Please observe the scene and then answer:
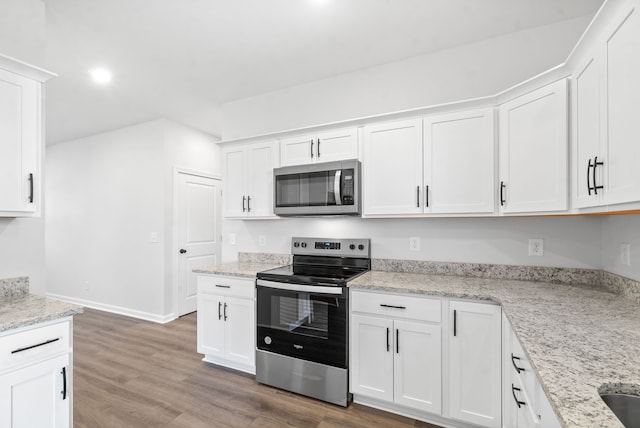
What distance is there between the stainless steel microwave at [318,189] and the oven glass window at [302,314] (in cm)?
72

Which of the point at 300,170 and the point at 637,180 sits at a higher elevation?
the point at 300,170

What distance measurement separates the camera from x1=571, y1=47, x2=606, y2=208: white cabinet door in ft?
4.44

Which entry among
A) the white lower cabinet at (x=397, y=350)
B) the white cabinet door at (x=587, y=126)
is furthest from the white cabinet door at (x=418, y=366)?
the white cabinet door at (x=587, y=126)

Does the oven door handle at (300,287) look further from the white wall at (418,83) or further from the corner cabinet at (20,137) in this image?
the white wall at (418,83)

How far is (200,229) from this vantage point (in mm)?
4562

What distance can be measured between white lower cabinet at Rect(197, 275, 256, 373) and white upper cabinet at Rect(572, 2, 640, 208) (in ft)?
7.52

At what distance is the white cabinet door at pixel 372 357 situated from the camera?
2.07m

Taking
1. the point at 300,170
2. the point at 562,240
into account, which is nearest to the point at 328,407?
the point at 300,170

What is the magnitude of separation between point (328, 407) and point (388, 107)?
247 centimetres

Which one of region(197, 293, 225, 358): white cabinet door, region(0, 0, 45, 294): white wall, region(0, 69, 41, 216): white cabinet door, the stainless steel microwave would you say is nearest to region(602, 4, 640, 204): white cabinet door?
the stainless steel microwave

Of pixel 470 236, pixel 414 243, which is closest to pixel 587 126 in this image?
pixel 470 236

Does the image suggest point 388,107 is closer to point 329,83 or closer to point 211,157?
point 329,83

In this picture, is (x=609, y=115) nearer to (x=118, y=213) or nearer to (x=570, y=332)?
(x=570, y=332)

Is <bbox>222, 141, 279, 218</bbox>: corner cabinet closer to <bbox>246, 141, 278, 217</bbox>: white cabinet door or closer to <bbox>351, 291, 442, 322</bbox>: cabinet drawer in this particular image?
<bbox>246, 141, 278, 217</bbox>: white cabinet door
